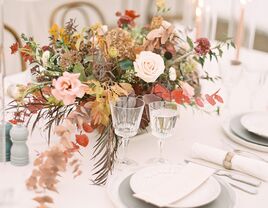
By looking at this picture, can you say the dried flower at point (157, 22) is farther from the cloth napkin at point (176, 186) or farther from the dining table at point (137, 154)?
the cloth napkin at point (176, 186)

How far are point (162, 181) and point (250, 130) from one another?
0.48 metres

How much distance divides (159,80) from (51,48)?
0.33 meters

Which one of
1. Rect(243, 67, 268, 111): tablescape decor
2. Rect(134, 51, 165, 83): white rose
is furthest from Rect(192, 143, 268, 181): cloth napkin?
Rect(243, 67, 268, 111): tablescape decor

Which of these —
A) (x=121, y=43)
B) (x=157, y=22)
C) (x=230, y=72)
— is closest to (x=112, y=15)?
(x=230, y=72)

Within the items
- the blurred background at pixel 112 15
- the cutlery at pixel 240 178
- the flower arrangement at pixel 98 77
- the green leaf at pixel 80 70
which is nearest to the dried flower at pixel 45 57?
the flower arrangement at pixel 98 77

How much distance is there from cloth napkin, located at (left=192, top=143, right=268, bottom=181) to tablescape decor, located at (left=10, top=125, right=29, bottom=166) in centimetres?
46

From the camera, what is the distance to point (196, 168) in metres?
1.32

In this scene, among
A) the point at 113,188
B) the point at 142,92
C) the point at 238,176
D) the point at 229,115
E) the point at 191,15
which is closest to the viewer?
the point at 113,188

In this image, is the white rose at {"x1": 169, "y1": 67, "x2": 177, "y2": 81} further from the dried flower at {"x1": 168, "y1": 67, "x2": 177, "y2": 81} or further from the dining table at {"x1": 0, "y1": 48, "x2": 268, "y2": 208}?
the dining table at {"x1": 0, "y1": 48, "x2": 268, "y2": 208}

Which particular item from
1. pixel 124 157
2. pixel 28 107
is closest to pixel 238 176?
pixel 124 157

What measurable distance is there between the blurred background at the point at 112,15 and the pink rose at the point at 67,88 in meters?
1.88

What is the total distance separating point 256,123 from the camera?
66.9 inches

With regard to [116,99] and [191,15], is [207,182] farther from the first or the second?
[191,15]

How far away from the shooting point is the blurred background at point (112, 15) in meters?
3.57
